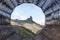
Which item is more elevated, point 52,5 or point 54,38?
point 52,5

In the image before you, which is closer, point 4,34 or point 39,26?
point 4,34

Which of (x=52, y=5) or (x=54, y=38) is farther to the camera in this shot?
(x=52, y=5)

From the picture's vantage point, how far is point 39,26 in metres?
0.99

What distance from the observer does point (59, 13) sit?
35.9 inches

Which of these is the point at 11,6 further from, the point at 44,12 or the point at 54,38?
the point at 54,38

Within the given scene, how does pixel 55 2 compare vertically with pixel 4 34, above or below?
above

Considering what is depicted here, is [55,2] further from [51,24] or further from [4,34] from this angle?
[4,34]

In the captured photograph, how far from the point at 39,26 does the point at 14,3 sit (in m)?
0.22

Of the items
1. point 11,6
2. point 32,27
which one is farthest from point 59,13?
point 11,6

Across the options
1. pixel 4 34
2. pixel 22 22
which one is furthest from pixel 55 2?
pixel 4 34

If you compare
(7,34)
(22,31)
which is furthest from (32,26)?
(7,34)

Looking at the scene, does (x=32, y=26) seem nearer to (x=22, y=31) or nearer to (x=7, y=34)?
(x=22, y=31)

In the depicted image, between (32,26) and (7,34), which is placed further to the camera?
(32,26)

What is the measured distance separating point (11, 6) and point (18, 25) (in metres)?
0.13
